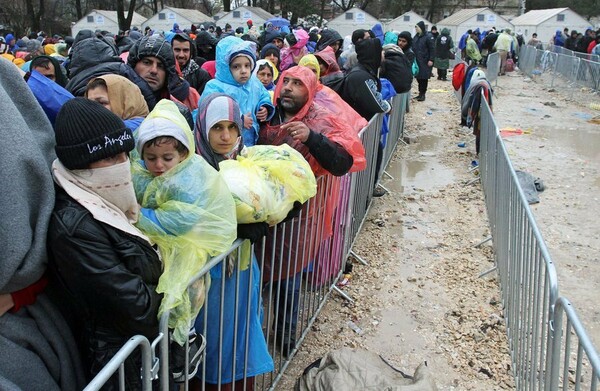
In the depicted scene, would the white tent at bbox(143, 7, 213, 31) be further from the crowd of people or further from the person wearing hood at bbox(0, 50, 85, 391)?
the person wearing hood at bbox(0, 50, 85, 391)

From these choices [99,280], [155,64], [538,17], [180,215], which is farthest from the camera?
[538,17]

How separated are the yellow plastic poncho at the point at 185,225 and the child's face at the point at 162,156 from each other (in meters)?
0.06

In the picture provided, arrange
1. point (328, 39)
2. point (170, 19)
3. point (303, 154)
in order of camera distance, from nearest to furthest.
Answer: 1. point (303, 154)
2. point (328, 39)
3. point (170, 19)

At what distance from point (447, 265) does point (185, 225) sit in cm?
365

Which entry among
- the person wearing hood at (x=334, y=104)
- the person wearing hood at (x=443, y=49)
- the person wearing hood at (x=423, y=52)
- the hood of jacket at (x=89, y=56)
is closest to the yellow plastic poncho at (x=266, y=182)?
the person wearing hood at (x=334, y=104)

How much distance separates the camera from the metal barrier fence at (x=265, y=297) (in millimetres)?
2121

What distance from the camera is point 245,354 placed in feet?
8.94

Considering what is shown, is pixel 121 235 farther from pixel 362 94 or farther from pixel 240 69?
pixel 362 94

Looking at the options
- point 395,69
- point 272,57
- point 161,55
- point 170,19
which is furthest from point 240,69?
point 170,19

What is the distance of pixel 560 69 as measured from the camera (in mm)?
18484

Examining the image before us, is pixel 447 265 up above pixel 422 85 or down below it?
below

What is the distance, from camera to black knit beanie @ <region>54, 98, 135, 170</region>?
1.83 metres

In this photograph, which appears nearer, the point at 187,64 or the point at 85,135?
the point at 85,135

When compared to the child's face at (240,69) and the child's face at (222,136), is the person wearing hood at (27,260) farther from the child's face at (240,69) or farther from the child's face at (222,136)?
the child's face at (240,69)
